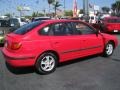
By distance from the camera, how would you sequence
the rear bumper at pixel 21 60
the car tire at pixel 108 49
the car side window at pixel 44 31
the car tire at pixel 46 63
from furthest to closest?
1. the car tire at pixel 108 49
2. the car side window at pixel 44 31
3. the car tire at pixel 46 63
4. the rear bumper at pixel 21 60

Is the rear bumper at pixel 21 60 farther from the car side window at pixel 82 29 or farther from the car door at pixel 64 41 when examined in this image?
the car side window at pixel 82 29

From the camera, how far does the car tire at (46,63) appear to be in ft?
22.7

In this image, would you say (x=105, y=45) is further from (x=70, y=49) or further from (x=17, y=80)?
(x=17, y=80)

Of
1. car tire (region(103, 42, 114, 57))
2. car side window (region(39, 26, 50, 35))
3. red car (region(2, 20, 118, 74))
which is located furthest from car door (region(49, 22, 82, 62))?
car tire (region(103, 42, 114, 57))

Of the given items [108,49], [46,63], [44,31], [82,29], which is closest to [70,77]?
[46,63]

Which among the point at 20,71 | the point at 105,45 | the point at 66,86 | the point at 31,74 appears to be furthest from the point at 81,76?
the point at 105,45

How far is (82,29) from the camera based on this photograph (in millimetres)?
8078

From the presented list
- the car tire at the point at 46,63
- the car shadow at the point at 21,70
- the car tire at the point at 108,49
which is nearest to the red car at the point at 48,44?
the car tire at the point at 46,63

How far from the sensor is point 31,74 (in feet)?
23.3

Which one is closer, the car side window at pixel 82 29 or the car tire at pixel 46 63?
the car tire at pixel 46 63

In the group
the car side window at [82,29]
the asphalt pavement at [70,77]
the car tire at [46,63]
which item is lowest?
the asphalt pavement at [70,77]

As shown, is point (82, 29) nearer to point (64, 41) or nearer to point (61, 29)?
point (61, 29)

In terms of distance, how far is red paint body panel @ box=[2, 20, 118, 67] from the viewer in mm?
6664

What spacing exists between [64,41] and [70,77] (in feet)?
3.94
